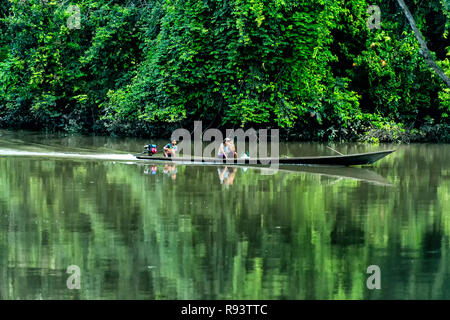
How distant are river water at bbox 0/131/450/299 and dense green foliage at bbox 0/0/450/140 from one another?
284 inches

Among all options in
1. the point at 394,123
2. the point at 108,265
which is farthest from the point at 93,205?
the point at 394,123

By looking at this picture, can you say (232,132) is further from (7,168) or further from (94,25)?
(7,168)

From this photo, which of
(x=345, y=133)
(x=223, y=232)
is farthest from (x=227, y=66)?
(x=223, y=232)

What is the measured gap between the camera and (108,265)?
1073 cm

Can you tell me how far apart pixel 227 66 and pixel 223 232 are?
15974 millimetres

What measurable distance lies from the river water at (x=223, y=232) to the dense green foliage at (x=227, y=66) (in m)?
7.20

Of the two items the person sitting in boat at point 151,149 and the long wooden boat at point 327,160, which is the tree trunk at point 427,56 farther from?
the person sitting in boat at point 151,149

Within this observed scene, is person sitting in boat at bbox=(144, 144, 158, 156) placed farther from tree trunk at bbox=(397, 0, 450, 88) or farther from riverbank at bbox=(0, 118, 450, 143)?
tree trunk at bbox=(397, 0, 450, 88)

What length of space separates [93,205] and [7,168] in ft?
25.5

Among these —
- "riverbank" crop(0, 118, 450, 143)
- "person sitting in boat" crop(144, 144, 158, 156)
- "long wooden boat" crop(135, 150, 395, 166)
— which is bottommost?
"long wooden boat" crop(135, 150, 395, 166)

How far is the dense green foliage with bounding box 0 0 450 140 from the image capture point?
93.2 feet

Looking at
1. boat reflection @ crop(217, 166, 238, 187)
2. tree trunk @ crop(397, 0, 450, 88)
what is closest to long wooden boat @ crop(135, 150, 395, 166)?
boat reflection @ crop(217, 166, 238, 187)

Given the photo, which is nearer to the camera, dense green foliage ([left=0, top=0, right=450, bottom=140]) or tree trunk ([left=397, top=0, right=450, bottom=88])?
dense green foliage ([left=0, top=0, right=450, bottom=140])
